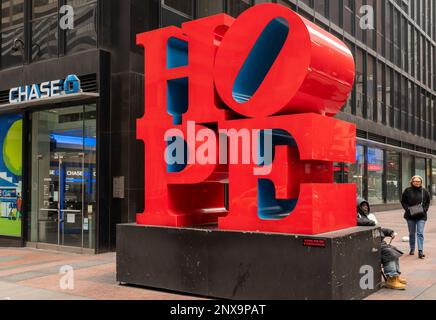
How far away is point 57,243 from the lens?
13.0 m

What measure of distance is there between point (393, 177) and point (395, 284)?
75.5ft

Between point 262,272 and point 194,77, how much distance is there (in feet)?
10.3

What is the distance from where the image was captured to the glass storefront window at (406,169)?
31475 millimetres

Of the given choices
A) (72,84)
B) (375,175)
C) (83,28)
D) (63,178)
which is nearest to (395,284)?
(72,84)

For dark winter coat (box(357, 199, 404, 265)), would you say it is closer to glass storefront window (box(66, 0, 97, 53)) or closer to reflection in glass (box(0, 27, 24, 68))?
glass storefront window (box(66, 0, 97, 53))

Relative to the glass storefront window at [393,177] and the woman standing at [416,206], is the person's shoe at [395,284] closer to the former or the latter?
the woman standing at [416,206]

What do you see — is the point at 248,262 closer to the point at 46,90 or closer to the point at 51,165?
the point at 51,165

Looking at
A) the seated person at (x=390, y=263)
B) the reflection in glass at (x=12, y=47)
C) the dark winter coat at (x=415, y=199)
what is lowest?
the seated person at (x=390, y=263)

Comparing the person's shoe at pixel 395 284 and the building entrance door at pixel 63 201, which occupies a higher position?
the building entrance door at pixel 63 201

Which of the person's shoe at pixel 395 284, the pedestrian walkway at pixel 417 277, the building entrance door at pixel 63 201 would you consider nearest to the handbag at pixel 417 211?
the pedestrian walkway at pixel 417 277

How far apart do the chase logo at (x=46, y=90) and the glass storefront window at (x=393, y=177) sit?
20.8 meters

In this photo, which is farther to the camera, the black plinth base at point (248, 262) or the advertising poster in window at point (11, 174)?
the advertising poster in window at point (11, 174)

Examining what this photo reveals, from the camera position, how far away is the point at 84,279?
347 inches

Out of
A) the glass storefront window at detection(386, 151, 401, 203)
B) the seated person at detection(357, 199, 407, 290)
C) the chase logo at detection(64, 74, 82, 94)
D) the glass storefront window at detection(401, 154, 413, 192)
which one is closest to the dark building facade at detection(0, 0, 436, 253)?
the chase logo at detection(64, 74, 82, 94)
